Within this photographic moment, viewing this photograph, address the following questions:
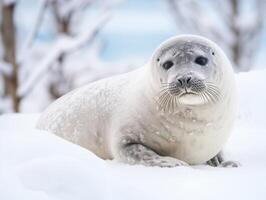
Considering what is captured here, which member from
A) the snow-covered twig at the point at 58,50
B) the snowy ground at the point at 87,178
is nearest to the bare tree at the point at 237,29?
the snow-covered twig at the point at 58,50

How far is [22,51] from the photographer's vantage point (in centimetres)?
872

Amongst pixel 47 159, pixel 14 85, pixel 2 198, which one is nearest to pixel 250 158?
pixel 47 159

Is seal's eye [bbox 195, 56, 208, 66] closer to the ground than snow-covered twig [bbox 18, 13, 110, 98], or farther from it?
farther from it

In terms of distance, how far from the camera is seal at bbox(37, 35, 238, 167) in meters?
3.25

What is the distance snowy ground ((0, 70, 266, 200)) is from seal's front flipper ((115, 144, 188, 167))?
0.08m

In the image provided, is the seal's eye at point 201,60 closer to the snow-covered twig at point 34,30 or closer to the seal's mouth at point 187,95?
the seal's mouth at point 187,95

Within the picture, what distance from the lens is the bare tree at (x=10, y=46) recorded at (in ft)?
27.4

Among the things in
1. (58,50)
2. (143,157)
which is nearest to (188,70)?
(143,157)

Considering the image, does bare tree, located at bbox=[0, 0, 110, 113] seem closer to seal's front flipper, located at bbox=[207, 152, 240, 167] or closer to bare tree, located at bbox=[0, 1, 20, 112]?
bare tree, located at bbox=[0, 1, 20, 112]

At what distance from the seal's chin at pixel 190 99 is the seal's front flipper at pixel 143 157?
1.05 ft

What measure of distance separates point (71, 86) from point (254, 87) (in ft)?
22.8

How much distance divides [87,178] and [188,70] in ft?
3.91

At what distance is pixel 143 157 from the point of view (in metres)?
3.32

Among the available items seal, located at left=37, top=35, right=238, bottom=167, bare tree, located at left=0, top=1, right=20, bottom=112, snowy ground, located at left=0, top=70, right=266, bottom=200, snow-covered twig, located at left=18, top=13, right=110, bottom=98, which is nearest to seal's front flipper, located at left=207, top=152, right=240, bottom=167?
seal, located at left=37, top=35, right=238, bottom=167
